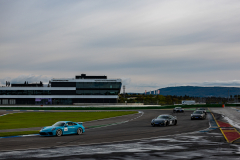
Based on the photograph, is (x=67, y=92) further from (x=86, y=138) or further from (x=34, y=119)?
(x=86, y=138)

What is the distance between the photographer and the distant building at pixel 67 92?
425 feet

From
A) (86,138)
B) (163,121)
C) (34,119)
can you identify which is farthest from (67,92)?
(86,138)

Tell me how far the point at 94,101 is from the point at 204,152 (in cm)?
11704

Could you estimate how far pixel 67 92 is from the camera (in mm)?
130000

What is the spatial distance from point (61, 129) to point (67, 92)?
108326 millimetres

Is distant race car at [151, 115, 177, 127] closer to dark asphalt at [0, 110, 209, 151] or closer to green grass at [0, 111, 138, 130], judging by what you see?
dark asphalt at [0, 110, 209, 151]

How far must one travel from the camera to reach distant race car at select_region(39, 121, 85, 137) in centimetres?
2270

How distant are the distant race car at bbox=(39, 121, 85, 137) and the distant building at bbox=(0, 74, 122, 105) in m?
104

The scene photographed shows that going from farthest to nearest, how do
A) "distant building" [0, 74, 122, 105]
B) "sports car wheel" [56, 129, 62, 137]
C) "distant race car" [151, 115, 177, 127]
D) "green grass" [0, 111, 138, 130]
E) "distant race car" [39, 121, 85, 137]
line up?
"distant building" [0, 74, 122, 105] → "green grass" [0, 111, 138, 130] → "distant race car" [151, 115, 177, 127] → "sports car wheel" [56, 129, 62, 137] → "distant race car" [39, 121, 85, 137]

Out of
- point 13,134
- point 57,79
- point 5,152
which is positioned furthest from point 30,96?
point 5,152

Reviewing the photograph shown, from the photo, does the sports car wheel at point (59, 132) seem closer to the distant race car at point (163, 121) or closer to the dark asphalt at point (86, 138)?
the dark asphalt at point (86, 138)

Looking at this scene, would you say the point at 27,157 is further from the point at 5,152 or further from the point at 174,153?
the point at 174,153

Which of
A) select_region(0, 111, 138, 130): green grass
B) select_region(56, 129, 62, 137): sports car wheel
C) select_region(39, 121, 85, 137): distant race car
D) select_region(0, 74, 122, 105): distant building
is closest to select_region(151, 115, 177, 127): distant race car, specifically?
select_region(39, 121, 85, 137): distant race car

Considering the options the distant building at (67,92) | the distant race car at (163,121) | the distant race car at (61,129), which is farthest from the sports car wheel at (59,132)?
the distant building at (67,92)
